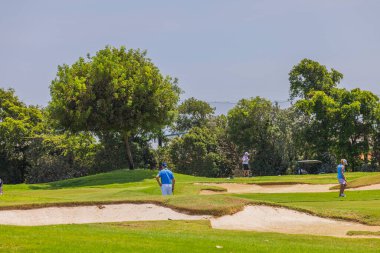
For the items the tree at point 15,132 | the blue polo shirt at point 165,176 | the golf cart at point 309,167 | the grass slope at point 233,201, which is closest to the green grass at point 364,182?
the grass slope at point 233,201

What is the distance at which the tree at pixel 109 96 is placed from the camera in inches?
2104

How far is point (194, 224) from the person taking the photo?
2052 cm

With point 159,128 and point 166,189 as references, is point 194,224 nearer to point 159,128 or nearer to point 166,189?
point 166,189

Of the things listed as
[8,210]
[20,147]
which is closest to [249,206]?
Answer: [8,210]

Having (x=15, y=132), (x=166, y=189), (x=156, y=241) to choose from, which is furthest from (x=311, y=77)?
(x=156, y=241)

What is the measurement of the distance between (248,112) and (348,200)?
43124 mm

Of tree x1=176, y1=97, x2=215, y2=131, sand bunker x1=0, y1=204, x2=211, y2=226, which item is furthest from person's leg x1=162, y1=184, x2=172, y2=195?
tree x1=176, y1=97, x2=215, y2=131

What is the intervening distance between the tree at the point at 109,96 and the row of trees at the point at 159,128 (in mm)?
93

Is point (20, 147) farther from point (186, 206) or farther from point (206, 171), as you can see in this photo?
point (186, 206)

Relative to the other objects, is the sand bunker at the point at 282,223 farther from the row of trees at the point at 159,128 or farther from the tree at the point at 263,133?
the tree at the point at 263,133

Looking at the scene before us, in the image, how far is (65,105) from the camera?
2094 inches

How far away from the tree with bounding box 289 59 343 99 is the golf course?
146 feet

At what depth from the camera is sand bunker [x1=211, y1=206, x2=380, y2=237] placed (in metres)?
20.4

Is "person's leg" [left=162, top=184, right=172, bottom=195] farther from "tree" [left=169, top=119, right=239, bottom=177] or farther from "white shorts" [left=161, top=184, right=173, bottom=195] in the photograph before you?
"tree" [left=169, top=119, right=239, bottom=177]
